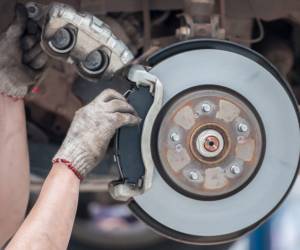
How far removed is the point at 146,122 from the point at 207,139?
10 cm

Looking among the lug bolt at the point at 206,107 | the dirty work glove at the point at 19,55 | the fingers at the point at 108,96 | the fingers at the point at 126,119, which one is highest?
the dirty work glove at the point at 19,55

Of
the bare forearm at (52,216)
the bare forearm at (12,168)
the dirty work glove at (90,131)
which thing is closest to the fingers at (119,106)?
the dirty work glove at (90,131)

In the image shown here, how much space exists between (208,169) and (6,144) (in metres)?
0.34

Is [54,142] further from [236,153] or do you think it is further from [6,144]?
[236,153]

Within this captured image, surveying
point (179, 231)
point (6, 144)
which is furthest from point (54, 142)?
point (179, 231)

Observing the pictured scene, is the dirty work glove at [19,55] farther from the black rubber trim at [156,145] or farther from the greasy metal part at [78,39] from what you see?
the black rubber trim at [156,145]

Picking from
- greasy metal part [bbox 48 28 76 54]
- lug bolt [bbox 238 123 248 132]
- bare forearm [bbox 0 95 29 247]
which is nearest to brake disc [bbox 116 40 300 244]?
lug bolt [bbox 238 123 248 132]

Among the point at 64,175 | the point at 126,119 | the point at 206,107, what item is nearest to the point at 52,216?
the point at 64,175

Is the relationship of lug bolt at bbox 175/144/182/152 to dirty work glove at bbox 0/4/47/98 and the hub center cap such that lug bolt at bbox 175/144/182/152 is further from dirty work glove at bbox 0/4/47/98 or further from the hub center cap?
dirty work glove at bbox 0/4/47/98

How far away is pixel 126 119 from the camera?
1.25 metres

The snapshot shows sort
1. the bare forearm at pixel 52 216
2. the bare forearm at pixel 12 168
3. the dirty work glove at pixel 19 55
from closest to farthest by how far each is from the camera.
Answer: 1. the bare forearm at pixel 52 216
2. the dirty work glove at pixel 19 55
3. the bare forearm at pixel 12 168

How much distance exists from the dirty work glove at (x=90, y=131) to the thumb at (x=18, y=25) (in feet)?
0.53

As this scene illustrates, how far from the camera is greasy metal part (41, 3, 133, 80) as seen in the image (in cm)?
123

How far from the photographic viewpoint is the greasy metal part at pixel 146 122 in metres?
1.28
